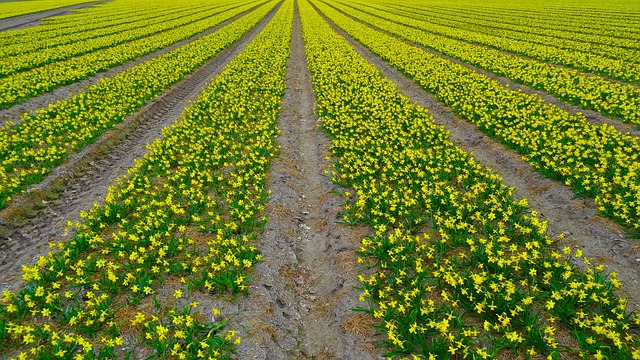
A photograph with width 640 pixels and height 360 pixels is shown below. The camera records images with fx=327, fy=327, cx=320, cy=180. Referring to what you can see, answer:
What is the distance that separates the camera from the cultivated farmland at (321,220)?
17.3 ft

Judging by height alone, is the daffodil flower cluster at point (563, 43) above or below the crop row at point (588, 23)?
below

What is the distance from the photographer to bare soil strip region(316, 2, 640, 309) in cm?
663

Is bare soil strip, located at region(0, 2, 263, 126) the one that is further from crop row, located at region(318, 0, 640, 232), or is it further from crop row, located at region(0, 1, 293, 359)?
crop row, located at region(318, 0, 640, 232)

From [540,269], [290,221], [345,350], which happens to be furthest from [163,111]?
[540,269]

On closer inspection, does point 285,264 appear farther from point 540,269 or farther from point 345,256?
point 540,269

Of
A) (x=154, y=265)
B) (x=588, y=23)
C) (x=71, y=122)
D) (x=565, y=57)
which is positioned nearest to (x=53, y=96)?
(x=71, y=122)

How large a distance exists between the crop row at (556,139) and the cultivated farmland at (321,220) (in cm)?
9

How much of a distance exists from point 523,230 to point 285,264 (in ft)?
17.1

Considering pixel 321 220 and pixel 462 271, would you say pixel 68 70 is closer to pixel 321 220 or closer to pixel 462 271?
pixel 321 220

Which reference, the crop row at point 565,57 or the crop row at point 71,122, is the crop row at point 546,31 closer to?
the crop row at point 565,57

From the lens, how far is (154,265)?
6.56 m

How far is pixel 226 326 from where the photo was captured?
5449 mm

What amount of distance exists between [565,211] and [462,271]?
410 cm

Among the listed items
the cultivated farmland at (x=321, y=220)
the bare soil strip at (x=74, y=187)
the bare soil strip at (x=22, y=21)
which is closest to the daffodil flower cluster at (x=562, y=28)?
the cultivated farmland at (x=321, y=220)
